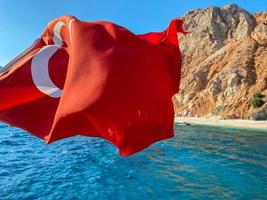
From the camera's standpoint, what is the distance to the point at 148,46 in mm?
5559

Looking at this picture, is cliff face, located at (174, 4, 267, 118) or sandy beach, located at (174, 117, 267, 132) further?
cliff face, located at (174, 4, 267, 118)

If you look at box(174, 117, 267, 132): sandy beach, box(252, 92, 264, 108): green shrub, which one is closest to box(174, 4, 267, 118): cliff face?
box(252, 92, 264, 108): green shrub

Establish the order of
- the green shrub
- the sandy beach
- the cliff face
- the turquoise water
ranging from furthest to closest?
the cliff face
the green shrub
the sandy beach
the turquoise water

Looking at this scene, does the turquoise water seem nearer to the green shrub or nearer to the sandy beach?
the sandy beach

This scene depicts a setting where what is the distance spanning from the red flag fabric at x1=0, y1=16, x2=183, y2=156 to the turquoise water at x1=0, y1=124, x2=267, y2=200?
8168 mm

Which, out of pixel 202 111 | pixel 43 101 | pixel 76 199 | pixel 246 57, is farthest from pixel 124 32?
pixel 246 57

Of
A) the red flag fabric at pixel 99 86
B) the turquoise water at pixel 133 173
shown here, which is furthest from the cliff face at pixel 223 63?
the red flag fabric at pixel 99 86

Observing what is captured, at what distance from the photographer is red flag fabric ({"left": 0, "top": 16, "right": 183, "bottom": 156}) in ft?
15.7

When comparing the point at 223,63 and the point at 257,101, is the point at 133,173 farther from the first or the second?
the point at 223,63

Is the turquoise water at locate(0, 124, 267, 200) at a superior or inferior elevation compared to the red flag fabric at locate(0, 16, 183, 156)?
inferior

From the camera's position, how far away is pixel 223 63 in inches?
3091

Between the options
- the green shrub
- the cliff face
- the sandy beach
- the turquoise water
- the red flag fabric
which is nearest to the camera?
the red flag fabric

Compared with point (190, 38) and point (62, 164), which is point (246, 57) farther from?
point (62, 164)

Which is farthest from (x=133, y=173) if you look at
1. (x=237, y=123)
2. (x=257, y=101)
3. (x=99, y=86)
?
(x=257, y=101)
